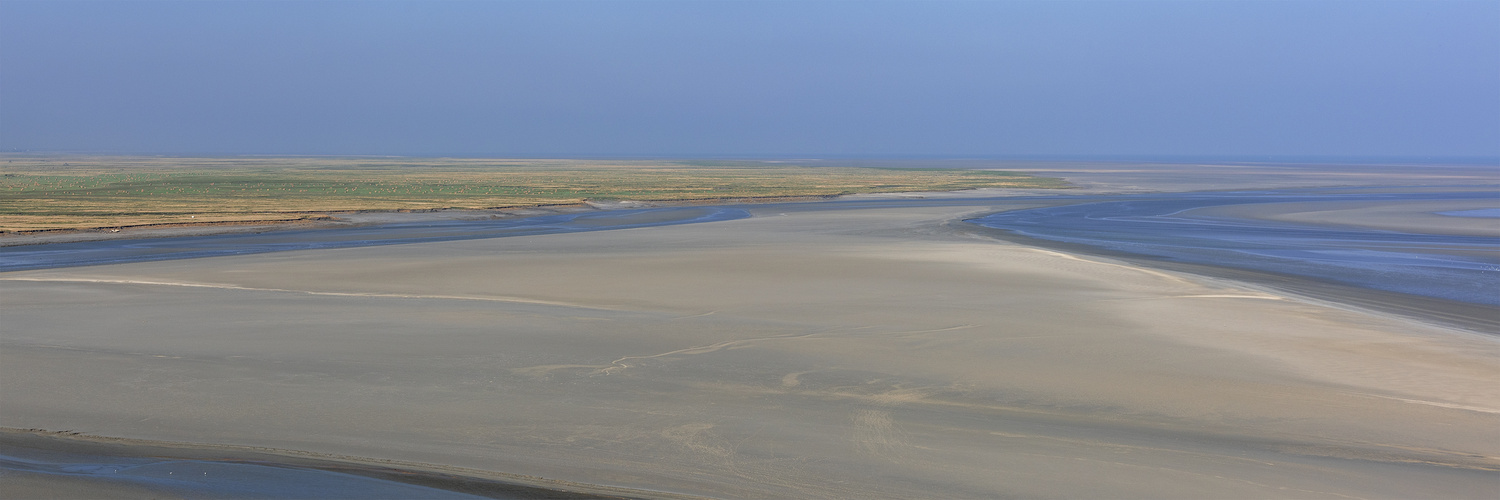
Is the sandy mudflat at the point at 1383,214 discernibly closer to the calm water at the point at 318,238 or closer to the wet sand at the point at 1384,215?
the wet sand at the point at 1384,215

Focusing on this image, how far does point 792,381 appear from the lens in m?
10.6

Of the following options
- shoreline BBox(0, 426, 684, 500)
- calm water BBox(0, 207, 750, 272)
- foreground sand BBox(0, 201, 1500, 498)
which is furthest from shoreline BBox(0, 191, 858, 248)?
shoreline BBox(0, 426, 684, 500)

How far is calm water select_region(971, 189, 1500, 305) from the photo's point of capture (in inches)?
819

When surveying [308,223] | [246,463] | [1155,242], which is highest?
[246,463]

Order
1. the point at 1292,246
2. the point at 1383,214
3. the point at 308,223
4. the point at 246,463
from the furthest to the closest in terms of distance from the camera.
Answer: the point at 1383,214
the point at 308,223
the point at 1292,246
the point at 246,463

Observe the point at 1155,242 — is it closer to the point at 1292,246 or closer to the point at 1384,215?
the point at 1292,246

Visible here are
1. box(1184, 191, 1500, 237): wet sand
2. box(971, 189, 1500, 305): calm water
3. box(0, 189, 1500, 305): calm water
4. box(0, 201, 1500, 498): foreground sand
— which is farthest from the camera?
box(1184, 191, 1500, 237): wet sand

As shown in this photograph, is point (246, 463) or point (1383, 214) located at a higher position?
point (246, 463)

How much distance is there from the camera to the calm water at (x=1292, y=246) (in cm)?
2080

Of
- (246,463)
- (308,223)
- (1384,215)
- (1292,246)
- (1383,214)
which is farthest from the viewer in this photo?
(1383,214)

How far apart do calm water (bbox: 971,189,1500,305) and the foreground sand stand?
5280 mm

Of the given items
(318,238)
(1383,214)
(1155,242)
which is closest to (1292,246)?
(1155,242)

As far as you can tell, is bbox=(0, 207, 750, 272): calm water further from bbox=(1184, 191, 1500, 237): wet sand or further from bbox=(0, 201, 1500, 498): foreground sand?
bbox=(1184, 191, 1500, 237): wet sand

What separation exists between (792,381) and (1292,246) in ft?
78.1
